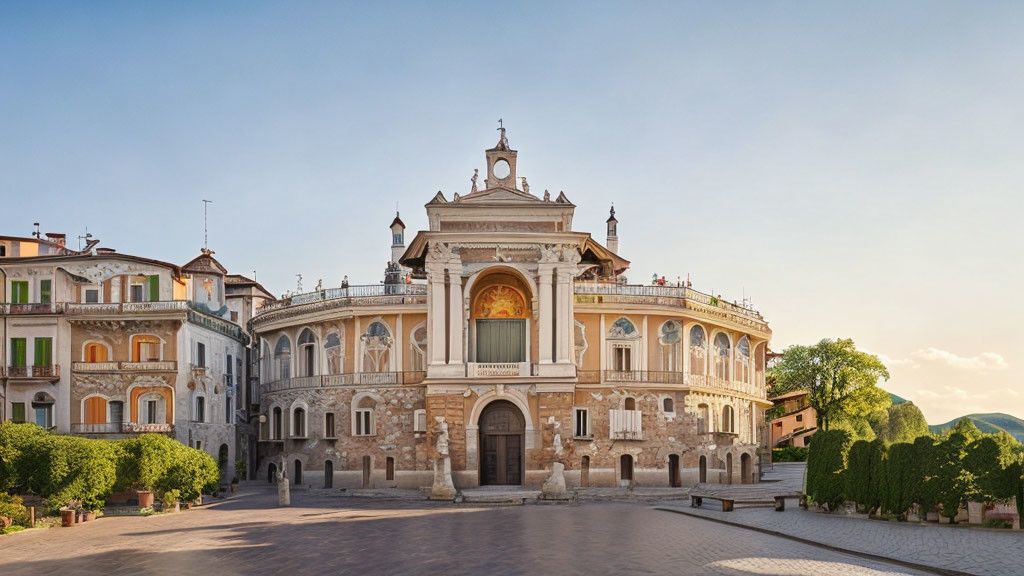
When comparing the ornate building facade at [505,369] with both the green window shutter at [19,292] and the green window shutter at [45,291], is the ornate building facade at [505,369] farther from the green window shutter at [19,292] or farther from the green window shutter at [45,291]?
the green window shutter at [19,292]

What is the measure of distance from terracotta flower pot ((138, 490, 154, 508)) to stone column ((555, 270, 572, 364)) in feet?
66.2

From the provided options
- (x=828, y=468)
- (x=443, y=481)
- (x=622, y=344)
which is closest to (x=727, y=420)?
(x=622, y=344)

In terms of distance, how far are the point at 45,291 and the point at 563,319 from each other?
2835 centimetres

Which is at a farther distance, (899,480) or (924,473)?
(899,480)

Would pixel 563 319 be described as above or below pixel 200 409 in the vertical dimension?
above

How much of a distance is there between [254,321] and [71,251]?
38.2ft

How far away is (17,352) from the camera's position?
165 ft

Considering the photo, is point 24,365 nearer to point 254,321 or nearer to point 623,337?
point 254,321

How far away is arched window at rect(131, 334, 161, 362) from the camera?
5131 cm

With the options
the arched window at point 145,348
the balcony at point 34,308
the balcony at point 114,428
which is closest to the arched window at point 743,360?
the balcony at point 114,428

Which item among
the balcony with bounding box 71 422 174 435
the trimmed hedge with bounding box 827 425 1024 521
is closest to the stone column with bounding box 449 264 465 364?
the balcony with bounding box 71 422 174 435

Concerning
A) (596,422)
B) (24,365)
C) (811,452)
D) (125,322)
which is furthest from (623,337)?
(24,365)

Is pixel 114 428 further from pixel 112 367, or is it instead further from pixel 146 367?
pixel 146 367

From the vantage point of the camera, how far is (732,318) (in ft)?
185
